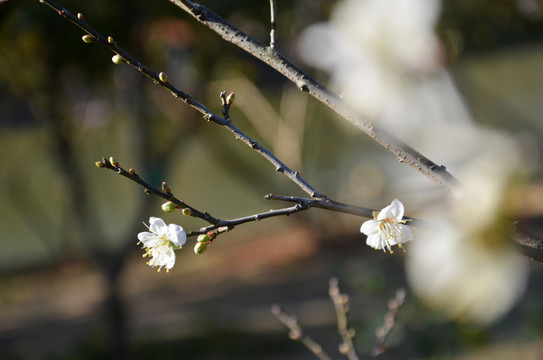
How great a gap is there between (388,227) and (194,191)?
811cm

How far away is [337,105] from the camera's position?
913 mm

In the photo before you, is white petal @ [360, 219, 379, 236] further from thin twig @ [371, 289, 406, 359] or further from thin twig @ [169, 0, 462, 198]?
thin twig @ [371, 289, 406, 359]

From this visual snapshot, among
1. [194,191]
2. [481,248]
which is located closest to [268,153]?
[481,248]

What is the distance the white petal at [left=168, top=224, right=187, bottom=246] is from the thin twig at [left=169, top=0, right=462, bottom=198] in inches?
11.0

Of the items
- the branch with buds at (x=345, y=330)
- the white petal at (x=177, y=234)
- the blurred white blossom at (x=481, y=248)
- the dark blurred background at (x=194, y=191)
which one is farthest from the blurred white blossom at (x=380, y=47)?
the branch with buds at (x=345, y=330)

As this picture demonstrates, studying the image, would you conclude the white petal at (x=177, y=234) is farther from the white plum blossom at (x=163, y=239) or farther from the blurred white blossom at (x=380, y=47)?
the blurred white blossom at (x=380, y=47)

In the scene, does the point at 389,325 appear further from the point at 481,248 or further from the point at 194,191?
the point at 194,191

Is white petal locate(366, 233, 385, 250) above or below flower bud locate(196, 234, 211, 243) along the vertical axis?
below

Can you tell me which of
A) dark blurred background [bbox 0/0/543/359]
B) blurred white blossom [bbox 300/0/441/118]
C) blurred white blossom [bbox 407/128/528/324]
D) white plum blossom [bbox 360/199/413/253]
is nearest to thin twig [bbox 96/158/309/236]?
white plum blossom [bbox 360/199/413/253]

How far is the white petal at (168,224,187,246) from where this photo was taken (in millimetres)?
990

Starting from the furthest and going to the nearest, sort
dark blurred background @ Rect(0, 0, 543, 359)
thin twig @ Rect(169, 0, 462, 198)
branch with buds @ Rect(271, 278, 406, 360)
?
dark blurred background @ Rect(0, 0, 543, 359)
branch with buds @ Rect(271, 278, 406, 360)
thin twig @ Rect(169, 0, 462, 198)

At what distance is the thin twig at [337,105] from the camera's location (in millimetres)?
893

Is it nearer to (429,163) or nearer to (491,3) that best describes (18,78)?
(491,3)

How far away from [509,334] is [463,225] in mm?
3611
